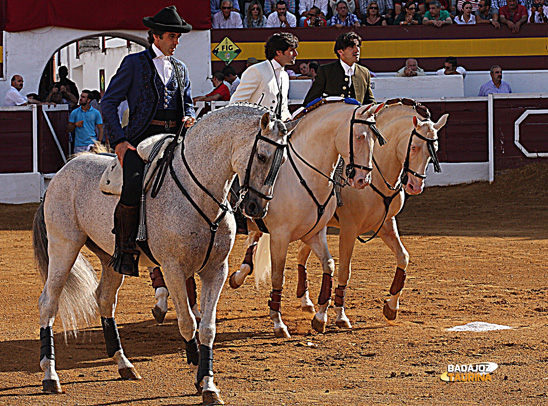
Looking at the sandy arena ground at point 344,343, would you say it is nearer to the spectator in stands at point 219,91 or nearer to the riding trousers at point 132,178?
the riding trousers at point 132,178

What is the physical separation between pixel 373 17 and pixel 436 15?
1237 mm

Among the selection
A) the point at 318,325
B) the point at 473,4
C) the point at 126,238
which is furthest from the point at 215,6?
the point at 126,238

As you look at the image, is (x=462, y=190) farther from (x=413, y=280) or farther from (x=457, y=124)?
(x=413, y=280)

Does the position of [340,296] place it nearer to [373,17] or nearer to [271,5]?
[373,17]

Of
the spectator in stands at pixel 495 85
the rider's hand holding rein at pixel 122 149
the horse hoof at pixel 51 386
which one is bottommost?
the horse hoof at pixel 51 386

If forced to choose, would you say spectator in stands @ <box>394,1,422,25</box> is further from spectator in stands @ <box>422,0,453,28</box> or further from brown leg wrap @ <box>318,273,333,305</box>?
brown leg wrap @ <box>318,273,333,305</box>

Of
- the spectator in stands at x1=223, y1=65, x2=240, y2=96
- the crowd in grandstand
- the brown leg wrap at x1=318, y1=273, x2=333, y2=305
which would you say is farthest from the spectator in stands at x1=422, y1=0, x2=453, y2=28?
the brown leg wrap at x1=318, y1=273, x2=333, y2=305

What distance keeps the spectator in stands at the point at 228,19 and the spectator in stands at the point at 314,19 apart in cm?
131

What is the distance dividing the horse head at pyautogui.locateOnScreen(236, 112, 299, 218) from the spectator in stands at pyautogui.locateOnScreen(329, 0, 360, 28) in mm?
12689

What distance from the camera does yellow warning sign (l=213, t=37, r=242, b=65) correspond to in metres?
15.9

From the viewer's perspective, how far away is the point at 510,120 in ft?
48.3

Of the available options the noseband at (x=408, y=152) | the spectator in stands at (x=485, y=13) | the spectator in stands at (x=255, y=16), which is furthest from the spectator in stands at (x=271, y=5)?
the noseband at (x=408, y=152)

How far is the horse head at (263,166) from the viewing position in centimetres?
389

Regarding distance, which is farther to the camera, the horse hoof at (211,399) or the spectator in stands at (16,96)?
the spectator in stands at (16,96)
